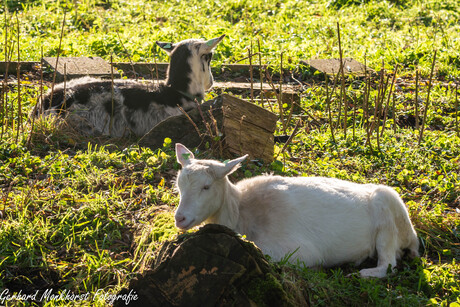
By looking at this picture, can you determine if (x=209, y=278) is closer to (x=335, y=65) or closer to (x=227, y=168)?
(x=227, y=168)

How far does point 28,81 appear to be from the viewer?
9.83m

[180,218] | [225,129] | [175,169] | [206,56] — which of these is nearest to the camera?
[180,218]

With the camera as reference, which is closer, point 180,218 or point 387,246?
point 180,218

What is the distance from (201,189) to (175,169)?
190cm

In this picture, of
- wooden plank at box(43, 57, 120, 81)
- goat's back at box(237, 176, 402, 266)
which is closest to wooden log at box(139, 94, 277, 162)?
goat's back at box(237, 176, 402, 266)

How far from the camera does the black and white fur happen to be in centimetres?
835

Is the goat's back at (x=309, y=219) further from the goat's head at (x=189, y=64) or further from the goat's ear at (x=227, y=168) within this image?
the goat's head at (x=189, y=64)

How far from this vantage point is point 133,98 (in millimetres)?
8602

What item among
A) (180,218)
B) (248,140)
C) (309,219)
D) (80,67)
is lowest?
(309,219)

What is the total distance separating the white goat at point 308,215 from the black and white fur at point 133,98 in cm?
306

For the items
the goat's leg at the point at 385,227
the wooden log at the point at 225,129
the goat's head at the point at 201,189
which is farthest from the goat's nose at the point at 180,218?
the wooden log at the point at 225,129

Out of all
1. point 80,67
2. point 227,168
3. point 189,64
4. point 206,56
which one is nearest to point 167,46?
point 189,64

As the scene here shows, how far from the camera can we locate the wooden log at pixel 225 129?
7.14 metres

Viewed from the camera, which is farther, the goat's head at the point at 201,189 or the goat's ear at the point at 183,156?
the goat's ear at the point at 183,156
